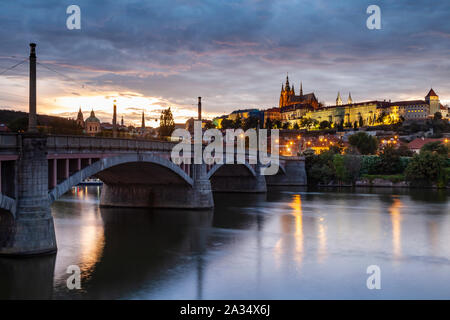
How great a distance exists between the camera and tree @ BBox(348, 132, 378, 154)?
10638 cm

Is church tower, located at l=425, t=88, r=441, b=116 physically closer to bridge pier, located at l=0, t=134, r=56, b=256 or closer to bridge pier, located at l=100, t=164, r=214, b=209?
bridge pier, located at l=100, t=164, r=214, b=209

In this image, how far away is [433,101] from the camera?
179 metres

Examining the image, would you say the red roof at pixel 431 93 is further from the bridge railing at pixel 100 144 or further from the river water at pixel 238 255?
the bridge railing at pixel 100 144

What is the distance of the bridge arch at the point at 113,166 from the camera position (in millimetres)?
23062

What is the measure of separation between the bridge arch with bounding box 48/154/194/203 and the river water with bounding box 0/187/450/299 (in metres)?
3.04

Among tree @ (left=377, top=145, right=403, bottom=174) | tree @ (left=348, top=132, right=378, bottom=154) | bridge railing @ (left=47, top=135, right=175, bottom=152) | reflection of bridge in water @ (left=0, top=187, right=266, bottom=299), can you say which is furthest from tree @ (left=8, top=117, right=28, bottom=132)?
tree @ (left=348, top=132, right=378, bottom=154)

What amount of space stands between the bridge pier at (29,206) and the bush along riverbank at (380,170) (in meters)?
64.1

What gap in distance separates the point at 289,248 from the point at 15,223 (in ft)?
49.2

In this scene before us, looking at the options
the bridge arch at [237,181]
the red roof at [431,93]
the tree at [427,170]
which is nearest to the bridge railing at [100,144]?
the bridge arch at [237,181]

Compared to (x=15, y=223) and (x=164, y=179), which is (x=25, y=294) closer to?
(x=15, y=223)

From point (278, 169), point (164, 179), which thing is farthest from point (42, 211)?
point (278, 169)

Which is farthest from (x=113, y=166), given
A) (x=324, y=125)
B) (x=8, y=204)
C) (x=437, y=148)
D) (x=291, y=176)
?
(x=324, y=125)

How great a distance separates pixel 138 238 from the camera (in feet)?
96.8
